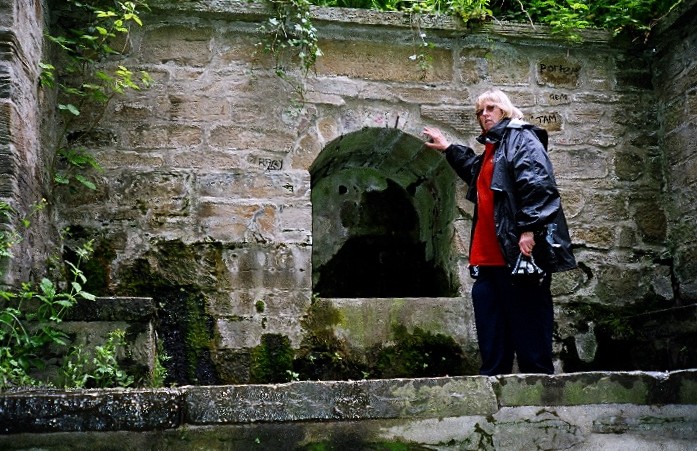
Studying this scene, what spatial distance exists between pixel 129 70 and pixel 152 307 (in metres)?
1.76

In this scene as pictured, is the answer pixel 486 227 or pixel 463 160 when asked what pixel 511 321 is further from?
pixel 463 160

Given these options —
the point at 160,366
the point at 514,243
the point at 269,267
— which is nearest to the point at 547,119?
the point at 514,243

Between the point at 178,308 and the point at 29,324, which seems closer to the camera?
the point at 29,324

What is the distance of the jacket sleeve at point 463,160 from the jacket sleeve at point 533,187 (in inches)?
22.3

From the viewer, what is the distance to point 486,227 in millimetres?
3779

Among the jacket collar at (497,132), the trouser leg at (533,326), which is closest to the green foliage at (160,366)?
the trouser leg at (533,326)

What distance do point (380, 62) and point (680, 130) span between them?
191 centimetres

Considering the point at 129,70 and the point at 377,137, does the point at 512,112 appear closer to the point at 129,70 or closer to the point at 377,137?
the point at 377,137

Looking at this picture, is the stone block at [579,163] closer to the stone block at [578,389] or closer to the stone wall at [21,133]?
the stone block at [578,389]

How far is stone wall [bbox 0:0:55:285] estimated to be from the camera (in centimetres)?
324

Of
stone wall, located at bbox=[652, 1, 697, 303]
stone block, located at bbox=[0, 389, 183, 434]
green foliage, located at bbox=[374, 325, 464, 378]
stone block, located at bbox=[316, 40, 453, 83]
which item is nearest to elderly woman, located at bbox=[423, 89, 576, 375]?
green foliage, located at bbox=[374, 325, 464, 378]

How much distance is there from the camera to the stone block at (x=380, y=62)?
15.2 feet

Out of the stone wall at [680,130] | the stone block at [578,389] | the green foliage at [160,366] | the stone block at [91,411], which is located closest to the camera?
the stone block at [91,411]

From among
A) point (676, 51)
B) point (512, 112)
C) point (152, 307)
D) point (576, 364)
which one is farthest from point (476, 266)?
point (676, 51)
